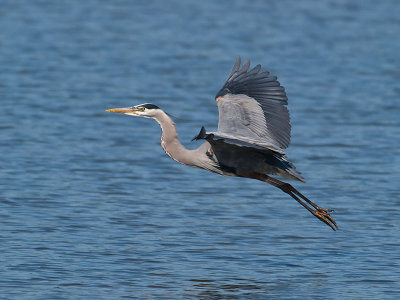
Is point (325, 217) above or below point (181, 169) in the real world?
above

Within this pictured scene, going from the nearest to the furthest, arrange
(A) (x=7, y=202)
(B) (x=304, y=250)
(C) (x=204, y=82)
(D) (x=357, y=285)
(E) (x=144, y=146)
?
(D) (x=357, y=285) → (B) (x=304, y=250) → (A) (x=7, y=202) → (E) (x=144, y=146) → (C) (x=204, y=82)

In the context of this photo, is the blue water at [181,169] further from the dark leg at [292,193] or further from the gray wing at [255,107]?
the gray wing at [255,107]

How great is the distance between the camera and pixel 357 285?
8.63m

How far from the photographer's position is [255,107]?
933 cm

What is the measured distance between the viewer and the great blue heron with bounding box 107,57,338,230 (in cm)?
909

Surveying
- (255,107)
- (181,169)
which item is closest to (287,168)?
(255,107)

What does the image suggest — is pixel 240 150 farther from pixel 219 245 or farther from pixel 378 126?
pixel 378 126

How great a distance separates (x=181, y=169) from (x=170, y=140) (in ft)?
12.5

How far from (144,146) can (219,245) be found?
4617mm

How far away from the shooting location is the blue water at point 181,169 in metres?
8.80

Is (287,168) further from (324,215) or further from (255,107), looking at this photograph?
(324,215)

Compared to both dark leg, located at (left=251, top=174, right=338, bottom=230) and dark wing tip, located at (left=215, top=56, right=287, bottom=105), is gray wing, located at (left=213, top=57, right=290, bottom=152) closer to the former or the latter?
dark wing tip, located at (left=215, top=56, right=287, bottom=105)

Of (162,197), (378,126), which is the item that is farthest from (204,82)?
(162,197)

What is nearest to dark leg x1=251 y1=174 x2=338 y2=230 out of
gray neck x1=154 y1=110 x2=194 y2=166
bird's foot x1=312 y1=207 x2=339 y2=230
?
bird's foot x1=312 y1=207 x2=339 y2=230
